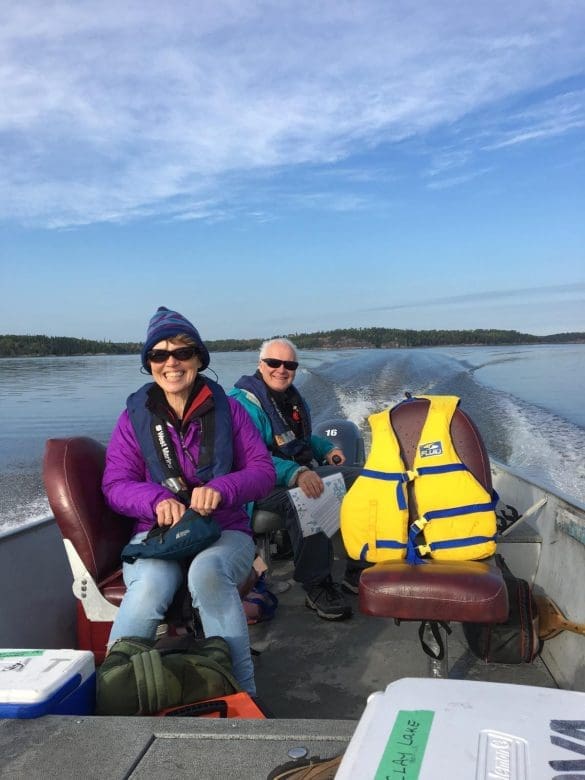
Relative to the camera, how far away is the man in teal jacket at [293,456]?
3.16m

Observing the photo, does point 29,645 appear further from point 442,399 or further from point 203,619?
point 442,399

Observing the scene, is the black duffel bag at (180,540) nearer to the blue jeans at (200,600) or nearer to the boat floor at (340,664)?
the blue jeans at (200,600)

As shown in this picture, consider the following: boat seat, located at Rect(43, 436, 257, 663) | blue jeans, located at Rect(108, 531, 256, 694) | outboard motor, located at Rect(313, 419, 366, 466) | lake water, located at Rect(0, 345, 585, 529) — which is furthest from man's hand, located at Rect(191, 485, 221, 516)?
outboard motor, located at Rect(313, 419, 366, 466)

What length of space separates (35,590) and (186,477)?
2.59 feet

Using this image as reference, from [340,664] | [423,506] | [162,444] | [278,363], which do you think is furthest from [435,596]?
[278,363]

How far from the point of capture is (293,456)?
363 centimetres

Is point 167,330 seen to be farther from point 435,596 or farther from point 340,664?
point 340,664

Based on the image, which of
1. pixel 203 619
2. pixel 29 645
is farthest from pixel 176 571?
pixel 29 645

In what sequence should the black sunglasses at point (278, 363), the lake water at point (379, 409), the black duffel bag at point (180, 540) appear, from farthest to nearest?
the lake water at point (379, 409)
the black sunglasses at point (278, 363)
the black duffel bag at point (180, 540)

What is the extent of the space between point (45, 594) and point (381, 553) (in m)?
1.38

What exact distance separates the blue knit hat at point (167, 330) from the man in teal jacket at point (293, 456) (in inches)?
40.4

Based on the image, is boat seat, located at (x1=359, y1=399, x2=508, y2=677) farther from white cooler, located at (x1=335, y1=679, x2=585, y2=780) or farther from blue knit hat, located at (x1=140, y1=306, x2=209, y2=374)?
blue knit hat, located at (x1=140, y1=306, x2=209, y2=374)

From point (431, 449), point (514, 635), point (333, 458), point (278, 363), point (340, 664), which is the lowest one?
point (340, 664)

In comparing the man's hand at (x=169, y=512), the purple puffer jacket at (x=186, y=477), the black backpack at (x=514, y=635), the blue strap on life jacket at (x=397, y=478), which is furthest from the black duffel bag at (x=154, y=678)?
the black backpack at (x=514, y=635)
